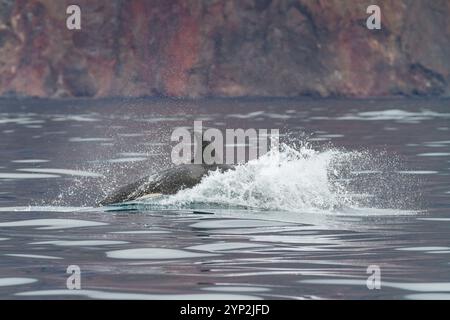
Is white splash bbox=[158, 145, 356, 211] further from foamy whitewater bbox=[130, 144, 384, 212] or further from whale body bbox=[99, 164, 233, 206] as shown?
whale body bbox=[99, 164, 233, 206]

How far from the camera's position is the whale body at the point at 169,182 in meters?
18.5

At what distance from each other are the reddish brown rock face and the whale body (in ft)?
196

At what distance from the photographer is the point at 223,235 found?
15.0 m

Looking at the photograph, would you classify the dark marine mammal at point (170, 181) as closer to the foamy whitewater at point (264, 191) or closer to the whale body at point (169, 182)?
the whale body at point (169, 182)

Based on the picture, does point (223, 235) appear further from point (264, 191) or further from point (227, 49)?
point (227, 49)

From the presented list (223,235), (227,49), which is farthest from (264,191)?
(227,49)

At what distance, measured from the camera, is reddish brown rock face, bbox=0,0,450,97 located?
79562 mm

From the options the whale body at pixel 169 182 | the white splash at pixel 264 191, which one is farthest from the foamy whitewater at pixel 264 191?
the whale body at pixel 169 182

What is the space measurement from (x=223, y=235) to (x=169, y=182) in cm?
366

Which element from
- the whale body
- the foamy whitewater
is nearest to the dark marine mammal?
the whale body
